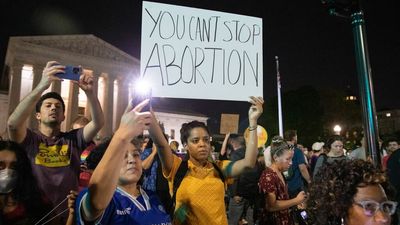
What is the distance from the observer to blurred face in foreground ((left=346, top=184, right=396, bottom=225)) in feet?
6.46

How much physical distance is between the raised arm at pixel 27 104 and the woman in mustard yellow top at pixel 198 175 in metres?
0.96

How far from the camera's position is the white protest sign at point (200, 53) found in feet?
12.7

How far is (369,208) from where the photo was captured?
199 cm

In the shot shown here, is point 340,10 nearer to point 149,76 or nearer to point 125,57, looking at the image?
point 149,76

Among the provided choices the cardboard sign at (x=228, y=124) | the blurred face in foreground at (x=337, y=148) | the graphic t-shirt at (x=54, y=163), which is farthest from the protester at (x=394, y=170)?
the graphic t-shirt at (x=54, y=163)

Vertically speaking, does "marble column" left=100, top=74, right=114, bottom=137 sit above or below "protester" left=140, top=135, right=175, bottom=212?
above

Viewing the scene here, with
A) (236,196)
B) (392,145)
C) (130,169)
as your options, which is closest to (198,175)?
(130,169)

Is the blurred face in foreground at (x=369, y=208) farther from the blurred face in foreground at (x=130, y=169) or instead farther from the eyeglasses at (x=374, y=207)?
the blurred face in foreground at (x=130, y=169)

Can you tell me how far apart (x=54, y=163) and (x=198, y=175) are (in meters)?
1.39

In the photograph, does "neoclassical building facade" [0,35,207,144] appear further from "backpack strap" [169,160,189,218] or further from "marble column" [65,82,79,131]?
"backpack strap" [169,160,189,218]

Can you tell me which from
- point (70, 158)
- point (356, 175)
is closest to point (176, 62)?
point (70, 158)

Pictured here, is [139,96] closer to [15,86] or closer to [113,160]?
[113,160]

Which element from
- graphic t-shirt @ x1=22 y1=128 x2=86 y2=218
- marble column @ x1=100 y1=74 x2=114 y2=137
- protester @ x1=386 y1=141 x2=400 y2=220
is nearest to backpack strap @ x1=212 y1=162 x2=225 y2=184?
graphic t-shirt @ x1=22 y1=128 x2=86 y2=218

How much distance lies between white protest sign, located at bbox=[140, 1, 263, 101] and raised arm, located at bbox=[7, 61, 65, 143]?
0.90 metres
